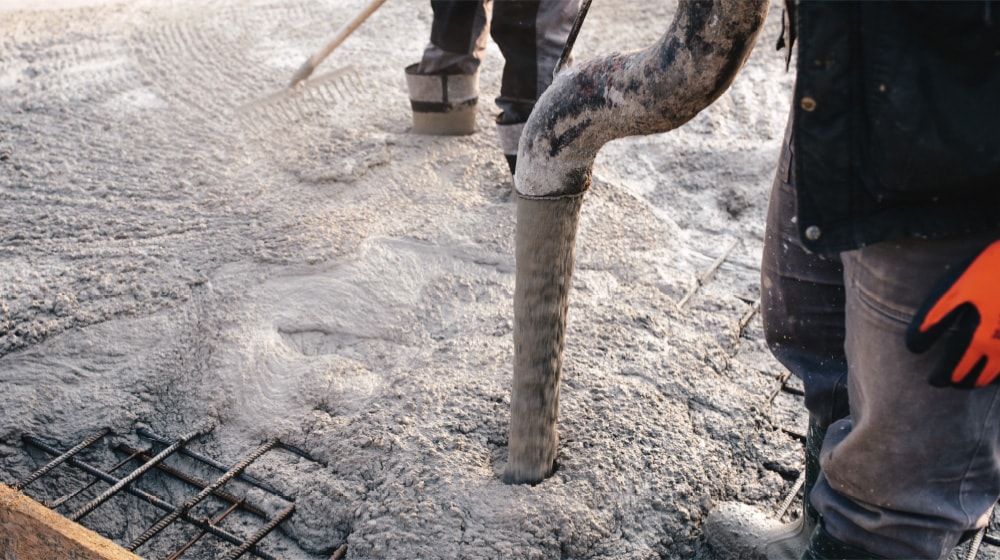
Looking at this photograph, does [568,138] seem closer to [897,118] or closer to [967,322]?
[897,118]

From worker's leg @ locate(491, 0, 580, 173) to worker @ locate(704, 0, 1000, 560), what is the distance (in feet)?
6.27

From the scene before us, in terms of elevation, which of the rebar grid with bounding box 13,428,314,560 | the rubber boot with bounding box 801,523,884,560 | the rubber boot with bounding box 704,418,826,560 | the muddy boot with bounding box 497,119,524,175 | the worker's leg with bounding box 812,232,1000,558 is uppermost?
the worker's leg with bounding box 812,232,1000,558

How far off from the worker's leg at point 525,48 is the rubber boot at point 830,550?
2030mm

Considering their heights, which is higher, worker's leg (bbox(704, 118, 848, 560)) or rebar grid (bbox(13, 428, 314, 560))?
worker's leg (bbox(704, 118, 848, 560))

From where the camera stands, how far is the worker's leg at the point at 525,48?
123 inches

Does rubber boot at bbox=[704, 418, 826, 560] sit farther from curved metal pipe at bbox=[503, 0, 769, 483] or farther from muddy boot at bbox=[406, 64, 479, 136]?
muddy boot at bbox=[406, 64, 479, 136]

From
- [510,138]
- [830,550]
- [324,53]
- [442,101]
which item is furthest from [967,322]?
[324,53]

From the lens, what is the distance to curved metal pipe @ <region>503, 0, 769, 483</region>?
1318 millimetres

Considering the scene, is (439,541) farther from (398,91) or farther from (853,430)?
(398,91)

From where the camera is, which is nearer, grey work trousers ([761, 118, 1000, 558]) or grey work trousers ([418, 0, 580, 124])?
grey work trousers ([761, 118, 1000, 558])

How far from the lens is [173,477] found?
6.94ft

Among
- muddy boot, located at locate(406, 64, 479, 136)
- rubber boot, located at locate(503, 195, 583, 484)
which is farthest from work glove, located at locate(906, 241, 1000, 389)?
muddy boot, located at locate(406, 64, 479, 136)

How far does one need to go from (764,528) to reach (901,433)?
2.06 feet

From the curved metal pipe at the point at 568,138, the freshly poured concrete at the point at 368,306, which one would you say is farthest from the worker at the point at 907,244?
the freshly poured concrete at the point at 368,306
